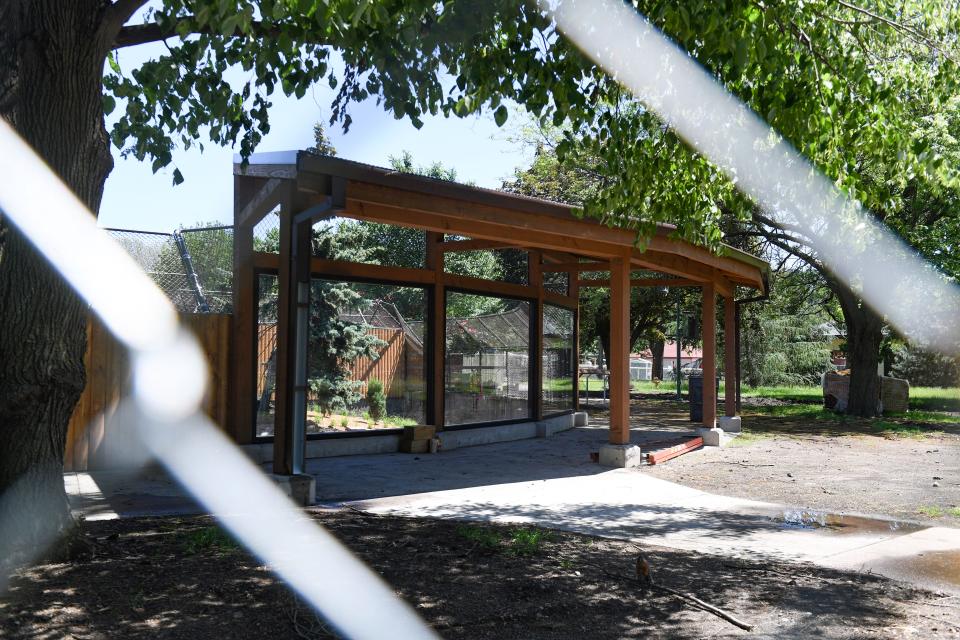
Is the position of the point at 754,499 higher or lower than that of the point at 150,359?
lower

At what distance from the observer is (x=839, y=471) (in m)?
11.1

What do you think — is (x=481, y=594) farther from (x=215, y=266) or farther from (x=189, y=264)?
(x=189, y=264)

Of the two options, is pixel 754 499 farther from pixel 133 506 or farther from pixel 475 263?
pixel 475 263

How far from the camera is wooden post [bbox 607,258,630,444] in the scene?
37.3 ft

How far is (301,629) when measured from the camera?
4012mm

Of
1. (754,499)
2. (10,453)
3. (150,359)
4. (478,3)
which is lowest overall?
(754,499)

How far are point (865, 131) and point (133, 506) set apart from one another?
7.13 metres

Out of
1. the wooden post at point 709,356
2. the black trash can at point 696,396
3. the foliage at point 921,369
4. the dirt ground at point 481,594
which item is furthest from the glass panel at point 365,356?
the foliage at point 921,369

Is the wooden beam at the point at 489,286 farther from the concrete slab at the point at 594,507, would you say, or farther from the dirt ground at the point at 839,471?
the dirt ground at the point at 839,471

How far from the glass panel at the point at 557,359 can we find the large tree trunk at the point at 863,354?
27.3ft

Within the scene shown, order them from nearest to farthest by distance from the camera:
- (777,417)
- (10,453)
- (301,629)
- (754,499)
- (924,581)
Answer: (301,629)
(10,453)
(924,581)
(754,499)
(777,417)

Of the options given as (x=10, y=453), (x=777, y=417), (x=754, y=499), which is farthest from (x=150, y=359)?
(x=777, y=417)

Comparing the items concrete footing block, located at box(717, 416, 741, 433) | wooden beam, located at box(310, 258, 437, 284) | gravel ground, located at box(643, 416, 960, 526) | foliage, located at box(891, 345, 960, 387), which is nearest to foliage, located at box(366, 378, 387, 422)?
wooden beam, located at box(310, 258, 437, 284)

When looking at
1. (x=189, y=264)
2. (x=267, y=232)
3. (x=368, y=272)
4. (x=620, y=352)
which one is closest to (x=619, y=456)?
(x=620, y=352)
